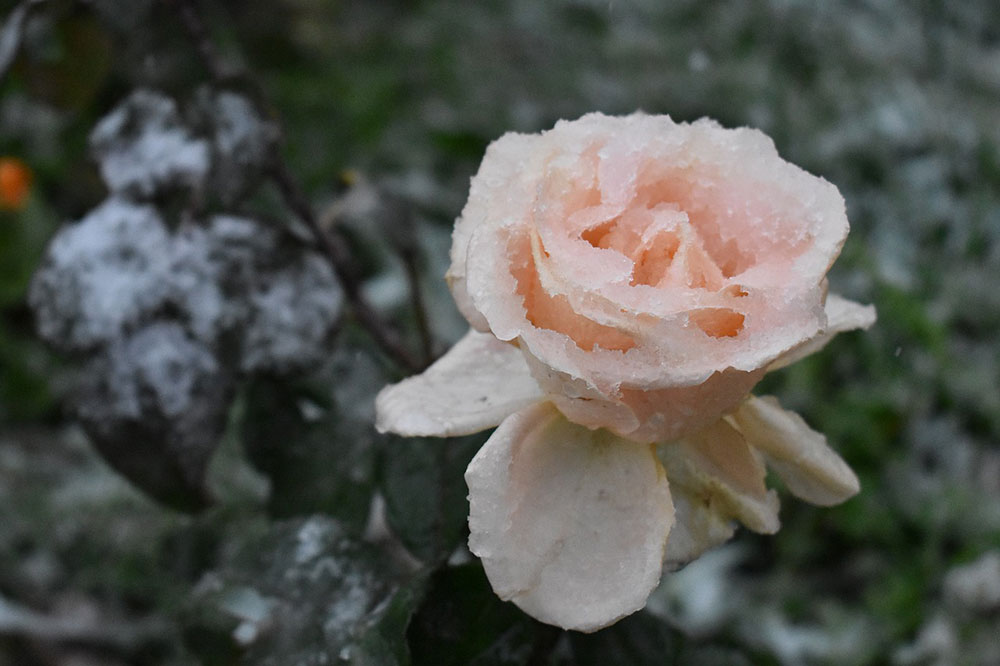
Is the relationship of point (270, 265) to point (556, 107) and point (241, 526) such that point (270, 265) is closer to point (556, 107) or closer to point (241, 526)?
point (241, 526)

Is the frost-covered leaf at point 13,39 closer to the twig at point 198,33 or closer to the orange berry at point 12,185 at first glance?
the twig at point 198,33

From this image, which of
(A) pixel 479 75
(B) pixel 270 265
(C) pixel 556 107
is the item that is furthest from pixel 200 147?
(A) pixel 479 75

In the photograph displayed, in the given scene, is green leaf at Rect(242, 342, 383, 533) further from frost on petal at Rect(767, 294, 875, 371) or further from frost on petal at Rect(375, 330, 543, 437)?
frost on petal at Rect(767, 294, 875, 371)

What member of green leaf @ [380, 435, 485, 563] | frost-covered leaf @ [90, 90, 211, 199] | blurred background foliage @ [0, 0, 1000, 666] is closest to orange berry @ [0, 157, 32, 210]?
blurred background foliage @ [0, 0, 1000, 666]

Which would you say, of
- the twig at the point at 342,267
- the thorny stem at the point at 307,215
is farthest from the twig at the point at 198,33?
the twig at the point at 342,267

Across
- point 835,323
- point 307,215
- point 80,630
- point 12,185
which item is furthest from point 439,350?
point 12,185

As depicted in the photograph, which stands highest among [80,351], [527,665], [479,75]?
[80,351]
